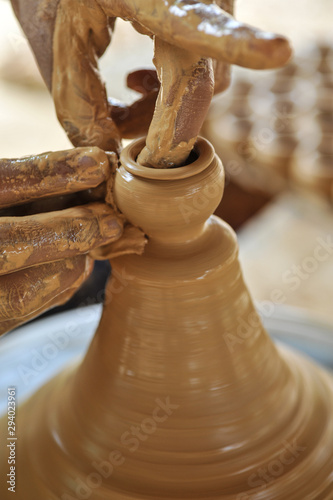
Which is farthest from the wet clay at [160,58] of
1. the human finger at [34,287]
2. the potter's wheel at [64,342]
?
the potter's wheel at [64,342]

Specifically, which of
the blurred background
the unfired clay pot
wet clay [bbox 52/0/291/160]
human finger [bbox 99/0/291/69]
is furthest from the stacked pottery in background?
human finger [bbox 99/0/291/69]

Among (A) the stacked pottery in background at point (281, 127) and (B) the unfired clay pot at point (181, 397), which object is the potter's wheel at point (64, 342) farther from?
(A) the stacked pottery in background at point (281, 127)

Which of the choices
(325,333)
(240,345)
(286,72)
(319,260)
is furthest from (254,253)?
(240,345)

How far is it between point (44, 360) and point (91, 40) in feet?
2.39

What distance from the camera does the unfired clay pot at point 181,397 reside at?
36.1 inches

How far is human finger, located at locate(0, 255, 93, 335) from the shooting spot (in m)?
0.88

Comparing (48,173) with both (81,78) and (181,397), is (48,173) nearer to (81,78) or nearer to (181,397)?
(81,78)

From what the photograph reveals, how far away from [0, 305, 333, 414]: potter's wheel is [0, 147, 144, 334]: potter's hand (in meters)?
0.42

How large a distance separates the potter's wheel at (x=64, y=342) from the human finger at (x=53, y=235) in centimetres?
46

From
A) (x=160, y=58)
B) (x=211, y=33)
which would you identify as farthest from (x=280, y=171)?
(x=211, y=33)

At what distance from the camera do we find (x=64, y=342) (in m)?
1.45

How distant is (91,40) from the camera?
3.14ft

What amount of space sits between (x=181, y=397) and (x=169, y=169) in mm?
357

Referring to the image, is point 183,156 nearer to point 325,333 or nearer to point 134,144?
point 134,144
